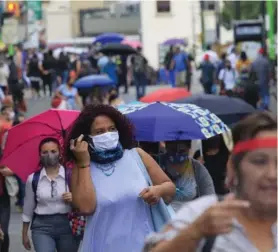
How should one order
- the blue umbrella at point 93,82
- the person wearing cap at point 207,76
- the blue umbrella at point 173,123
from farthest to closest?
the person wearing cap at point 207,76 → the blue umbrella at point 93,82 → the blue umbrella at point 173,123

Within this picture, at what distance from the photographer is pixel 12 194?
859 centimetres

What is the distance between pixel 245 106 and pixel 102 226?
585cm

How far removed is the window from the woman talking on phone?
68561mm

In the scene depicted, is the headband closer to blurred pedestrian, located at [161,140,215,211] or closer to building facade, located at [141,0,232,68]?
blurred pedestrian, located at [161,140,215,211]

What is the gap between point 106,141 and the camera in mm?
5773

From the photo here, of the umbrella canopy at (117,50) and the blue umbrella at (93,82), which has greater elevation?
the blue umbrella at (93,82)

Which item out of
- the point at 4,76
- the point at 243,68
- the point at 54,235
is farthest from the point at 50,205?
the point at 243,68

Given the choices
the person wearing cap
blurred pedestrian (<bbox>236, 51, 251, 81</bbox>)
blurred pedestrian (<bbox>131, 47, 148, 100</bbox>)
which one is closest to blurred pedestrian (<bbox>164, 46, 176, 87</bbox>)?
blurred pedestrian (<bbox>131, 47, 148, 100</bbox>)

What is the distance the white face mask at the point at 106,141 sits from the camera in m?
5.76

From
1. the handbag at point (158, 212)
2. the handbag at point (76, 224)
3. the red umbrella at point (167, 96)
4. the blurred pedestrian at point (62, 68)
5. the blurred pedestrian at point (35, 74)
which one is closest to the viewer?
the handbag at point (158, 212)

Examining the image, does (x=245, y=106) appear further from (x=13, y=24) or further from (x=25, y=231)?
(x=13, y=24)

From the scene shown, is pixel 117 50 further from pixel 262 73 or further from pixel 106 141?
pixel 106 141

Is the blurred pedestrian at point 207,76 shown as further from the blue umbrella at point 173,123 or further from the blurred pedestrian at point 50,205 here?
the blurred pedestrian at point 50,205

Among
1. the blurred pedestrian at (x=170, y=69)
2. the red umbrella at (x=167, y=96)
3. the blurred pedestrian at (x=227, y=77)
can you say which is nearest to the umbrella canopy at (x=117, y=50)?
the blurred pedestrian at (x=170, y=69)
